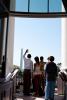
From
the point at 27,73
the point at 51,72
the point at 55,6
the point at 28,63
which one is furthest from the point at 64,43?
the point at 51,72

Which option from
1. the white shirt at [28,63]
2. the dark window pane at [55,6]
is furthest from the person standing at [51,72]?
the dark window pane at [55,6]

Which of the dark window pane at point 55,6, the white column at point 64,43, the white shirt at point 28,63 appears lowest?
the white shirt at point 28,63

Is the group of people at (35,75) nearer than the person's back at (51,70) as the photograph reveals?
No

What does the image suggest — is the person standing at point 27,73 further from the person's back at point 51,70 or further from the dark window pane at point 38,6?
the person's back at point 51,70

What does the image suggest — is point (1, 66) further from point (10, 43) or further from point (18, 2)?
point (10, 43)

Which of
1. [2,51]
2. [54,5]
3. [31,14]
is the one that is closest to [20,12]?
[31,14]

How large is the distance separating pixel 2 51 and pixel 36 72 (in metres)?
2.10

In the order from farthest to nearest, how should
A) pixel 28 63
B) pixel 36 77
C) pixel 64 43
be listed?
pixel 64 43 < pixel 36 77 < pixel 28 63

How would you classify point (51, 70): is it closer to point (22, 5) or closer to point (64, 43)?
point (22, 5)

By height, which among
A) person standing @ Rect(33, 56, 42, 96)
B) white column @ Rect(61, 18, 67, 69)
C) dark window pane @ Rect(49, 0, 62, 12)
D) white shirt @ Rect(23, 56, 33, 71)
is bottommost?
person standing @ Rect(33, 56, 42, 96)

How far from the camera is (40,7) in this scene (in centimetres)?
1105

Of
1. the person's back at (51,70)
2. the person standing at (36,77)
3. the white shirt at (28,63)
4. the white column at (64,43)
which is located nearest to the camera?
the person's back at (51,70)

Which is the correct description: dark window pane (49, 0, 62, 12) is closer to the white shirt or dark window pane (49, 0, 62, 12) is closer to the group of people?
the group of people

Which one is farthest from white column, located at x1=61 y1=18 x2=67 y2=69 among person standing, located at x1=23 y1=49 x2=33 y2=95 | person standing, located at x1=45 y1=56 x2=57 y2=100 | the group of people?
person standing, located at x1=45 y1=56 x2=57 y2=100
